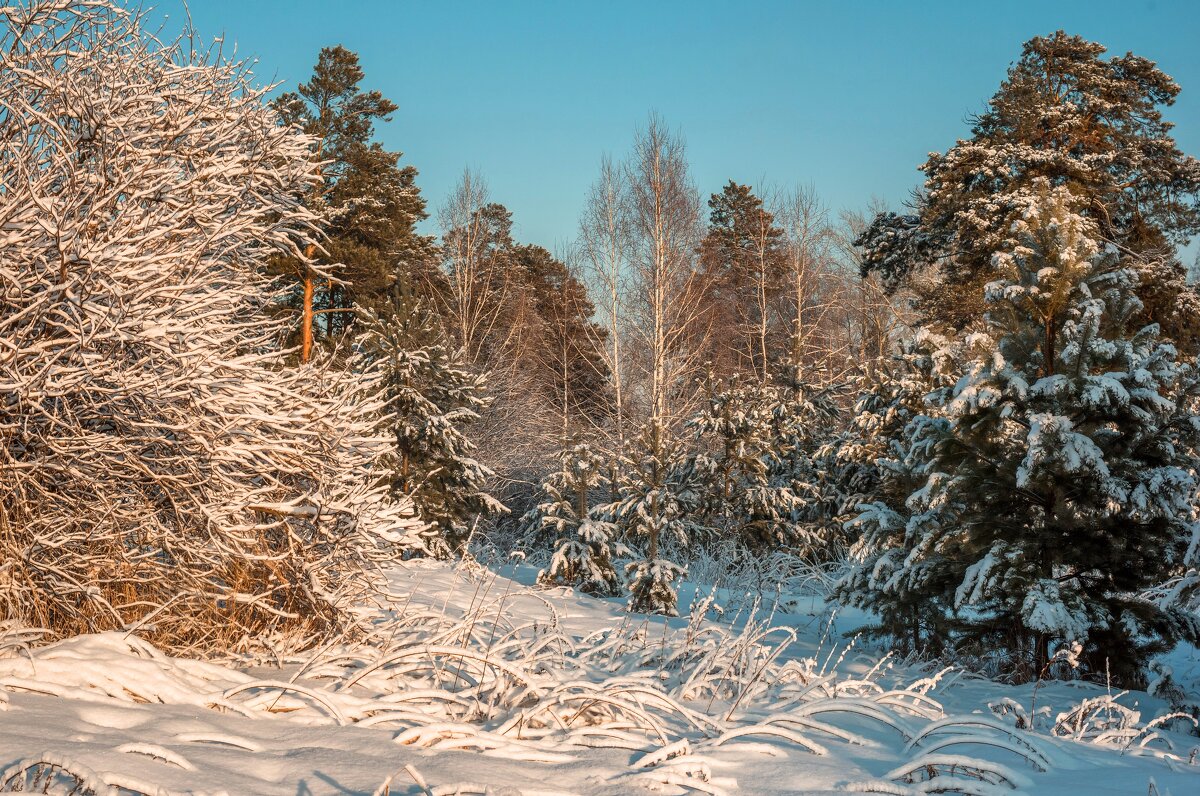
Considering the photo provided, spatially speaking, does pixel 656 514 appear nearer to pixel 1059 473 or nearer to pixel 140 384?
pixel 1059 473

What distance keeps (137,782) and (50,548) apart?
2076 millimetres

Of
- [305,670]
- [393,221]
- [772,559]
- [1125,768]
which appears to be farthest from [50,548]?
[393,221]

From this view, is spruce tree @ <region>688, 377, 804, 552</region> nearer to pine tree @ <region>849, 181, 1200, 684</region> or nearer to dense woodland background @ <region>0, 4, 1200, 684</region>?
dense woodland background @ <region>0, 4, 1200, 684</region>

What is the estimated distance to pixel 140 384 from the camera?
3438 mm

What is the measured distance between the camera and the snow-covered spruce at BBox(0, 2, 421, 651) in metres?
3.43

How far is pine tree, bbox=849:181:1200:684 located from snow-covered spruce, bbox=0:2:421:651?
4.36 m

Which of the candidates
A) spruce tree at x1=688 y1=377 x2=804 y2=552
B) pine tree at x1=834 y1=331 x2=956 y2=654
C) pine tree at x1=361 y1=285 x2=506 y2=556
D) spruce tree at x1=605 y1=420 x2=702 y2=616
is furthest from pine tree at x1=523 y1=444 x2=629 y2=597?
spruce tree at x1=688 y1=377 x2=804 y2=552

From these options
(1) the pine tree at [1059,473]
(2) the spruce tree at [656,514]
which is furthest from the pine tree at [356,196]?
(1) the pine tree at [1059,473]

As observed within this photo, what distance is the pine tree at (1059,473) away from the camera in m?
5.74

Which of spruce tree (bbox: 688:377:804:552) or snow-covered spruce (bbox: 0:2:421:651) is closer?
snow-covered spruce (bbox: 0:2:421:651)

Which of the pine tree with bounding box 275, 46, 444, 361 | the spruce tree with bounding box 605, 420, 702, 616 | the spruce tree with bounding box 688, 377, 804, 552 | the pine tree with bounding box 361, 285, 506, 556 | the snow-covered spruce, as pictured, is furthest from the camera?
the pine tree with bounding box 275, 46, 444, 361

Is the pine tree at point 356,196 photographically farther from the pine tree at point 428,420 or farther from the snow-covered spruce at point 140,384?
the snow-covered spruce at point 140,384

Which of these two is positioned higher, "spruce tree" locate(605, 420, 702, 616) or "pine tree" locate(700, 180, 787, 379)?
"pine tree" locate(700, 180, 787, 379)

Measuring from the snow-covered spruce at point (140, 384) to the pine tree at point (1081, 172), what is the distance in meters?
12.9
